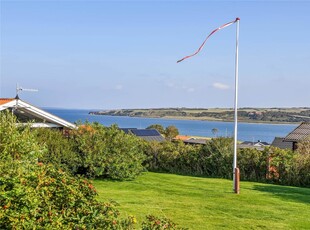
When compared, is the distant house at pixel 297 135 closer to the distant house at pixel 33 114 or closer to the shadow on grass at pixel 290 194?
the shadow on grass at pixel 290 194

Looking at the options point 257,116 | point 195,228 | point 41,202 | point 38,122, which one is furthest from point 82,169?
point 257,116

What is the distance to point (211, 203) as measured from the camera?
1182 cm

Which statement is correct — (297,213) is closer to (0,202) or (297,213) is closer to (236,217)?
(236,217)

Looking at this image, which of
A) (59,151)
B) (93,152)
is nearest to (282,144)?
(93,152)

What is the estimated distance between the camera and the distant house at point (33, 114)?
61.6 feet

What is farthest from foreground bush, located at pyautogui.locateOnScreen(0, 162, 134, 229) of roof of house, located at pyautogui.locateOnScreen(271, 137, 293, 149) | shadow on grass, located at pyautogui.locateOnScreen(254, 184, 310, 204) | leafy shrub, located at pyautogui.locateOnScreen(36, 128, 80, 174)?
roof of house, located at pyautogui.locateOnScreen(271, 137, 293, 149)

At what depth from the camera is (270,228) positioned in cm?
913

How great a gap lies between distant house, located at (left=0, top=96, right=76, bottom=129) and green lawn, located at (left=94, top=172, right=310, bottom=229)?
214 inches

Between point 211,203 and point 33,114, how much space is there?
11.9 metres

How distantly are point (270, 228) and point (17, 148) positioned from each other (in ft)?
20.0

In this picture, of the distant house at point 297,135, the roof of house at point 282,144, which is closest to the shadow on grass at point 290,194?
the distant house at point 297,135

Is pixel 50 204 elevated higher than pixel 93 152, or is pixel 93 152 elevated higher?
pixel 50 204

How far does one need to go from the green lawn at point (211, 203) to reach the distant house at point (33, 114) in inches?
214

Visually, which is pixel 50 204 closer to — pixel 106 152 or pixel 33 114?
pixel 106 152
